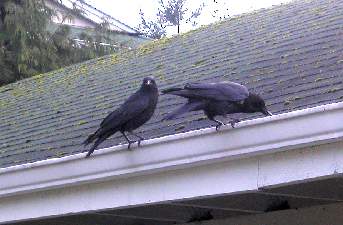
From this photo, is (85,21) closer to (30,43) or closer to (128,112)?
(30,43)

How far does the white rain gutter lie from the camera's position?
3.91m

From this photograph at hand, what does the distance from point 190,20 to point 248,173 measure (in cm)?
3650

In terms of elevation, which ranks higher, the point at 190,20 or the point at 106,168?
the point at 190,20

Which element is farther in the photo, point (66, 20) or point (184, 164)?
point (66, 20)

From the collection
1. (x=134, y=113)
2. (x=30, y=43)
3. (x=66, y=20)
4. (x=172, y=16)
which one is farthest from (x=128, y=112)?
(x=172, y=16)

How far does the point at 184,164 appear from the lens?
4441mm

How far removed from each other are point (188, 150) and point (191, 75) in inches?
120

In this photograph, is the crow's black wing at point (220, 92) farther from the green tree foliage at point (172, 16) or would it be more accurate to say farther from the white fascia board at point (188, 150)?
the green tree foliage at point (172, 16)

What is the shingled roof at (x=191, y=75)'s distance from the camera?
5.38 meters

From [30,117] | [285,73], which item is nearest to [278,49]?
[285,73]

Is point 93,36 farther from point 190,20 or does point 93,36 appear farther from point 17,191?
point 190,20

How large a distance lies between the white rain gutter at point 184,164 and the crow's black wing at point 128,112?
164 millimetres

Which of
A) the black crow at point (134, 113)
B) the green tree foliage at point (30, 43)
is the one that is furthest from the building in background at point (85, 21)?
the black crow at point (134, 113)

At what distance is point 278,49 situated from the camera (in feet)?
22.3
